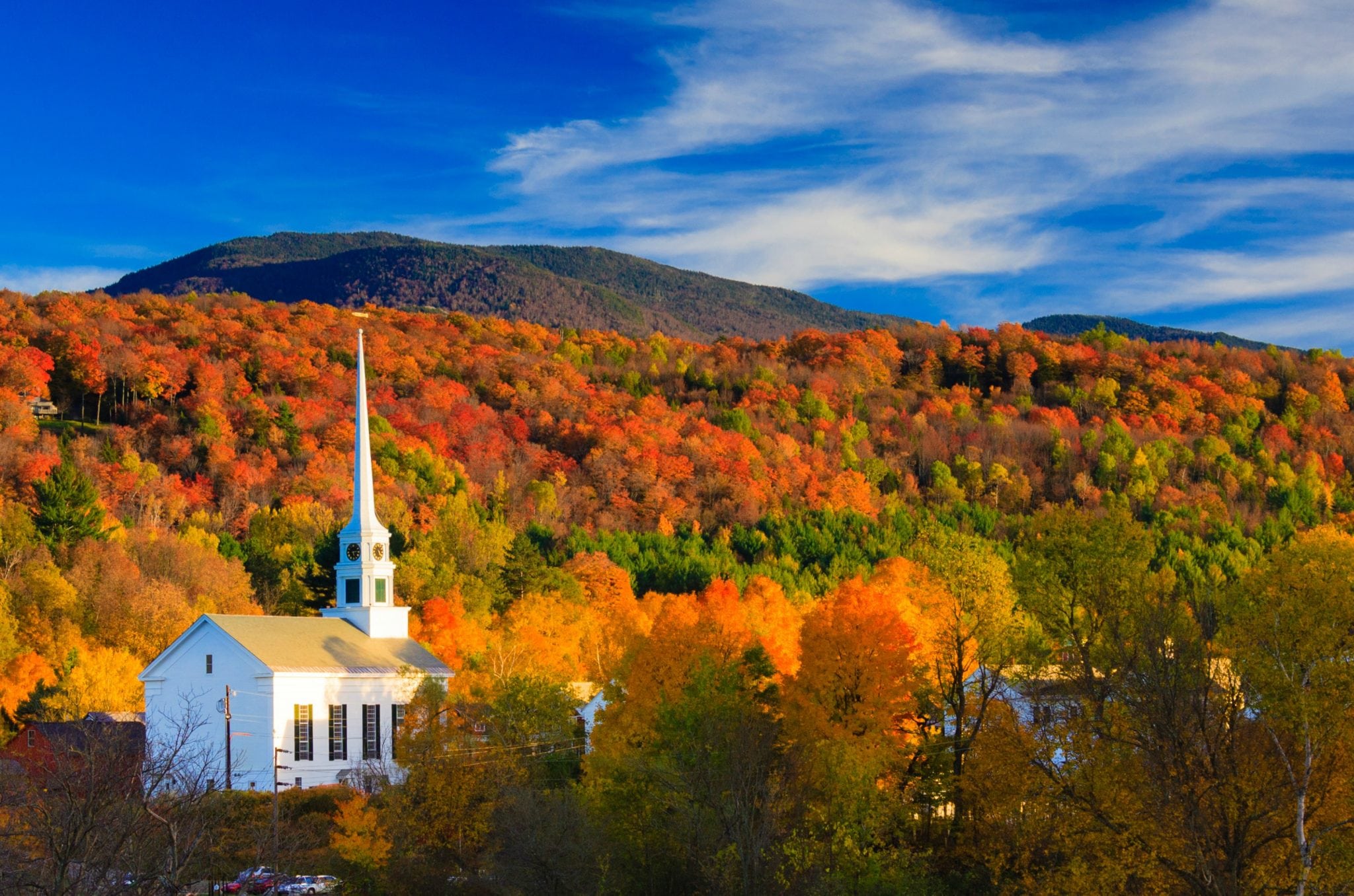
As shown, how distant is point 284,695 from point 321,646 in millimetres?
4531

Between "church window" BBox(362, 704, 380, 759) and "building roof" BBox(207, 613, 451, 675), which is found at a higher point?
"building roof" BBox(207, 613, 451, 675)

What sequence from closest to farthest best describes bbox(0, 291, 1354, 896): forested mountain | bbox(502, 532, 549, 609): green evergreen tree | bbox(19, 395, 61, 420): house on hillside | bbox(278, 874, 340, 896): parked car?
1. bbox(0, 291, 1354, 896): forested mountain
2. bbox(278, 874, 340, 896): parked car
3. bbox(502, 532, 549, 609): green evergreen tree
4. bbox(19, 395, 61, 420): house on hillside

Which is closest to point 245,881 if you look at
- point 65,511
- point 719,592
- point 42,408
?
point 65,511

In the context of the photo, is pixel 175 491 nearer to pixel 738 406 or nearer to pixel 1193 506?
pixel 738 406

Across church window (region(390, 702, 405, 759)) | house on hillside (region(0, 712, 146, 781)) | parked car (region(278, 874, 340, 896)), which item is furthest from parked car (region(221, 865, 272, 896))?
church window (region(390, 702, 405, 759))

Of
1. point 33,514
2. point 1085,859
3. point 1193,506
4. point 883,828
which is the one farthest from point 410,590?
point 1193,506

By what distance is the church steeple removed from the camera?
71.1m

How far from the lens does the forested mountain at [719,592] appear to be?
123 ft

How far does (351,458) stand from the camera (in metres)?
126

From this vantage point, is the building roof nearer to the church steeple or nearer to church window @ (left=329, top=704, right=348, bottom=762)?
the church steeple

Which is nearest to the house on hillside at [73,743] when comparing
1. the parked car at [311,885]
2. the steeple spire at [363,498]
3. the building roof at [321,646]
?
the building roof at [321,646]

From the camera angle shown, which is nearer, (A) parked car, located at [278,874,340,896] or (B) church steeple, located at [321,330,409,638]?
(A) parked car, located at [278,874,340,896]

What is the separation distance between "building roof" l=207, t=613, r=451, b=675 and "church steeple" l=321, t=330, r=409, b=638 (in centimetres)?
77

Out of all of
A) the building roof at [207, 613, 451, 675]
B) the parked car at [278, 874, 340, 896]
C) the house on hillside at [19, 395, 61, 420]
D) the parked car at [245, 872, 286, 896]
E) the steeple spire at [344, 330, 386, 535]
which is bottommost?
the parked car at [278, 874, 340, 896]
